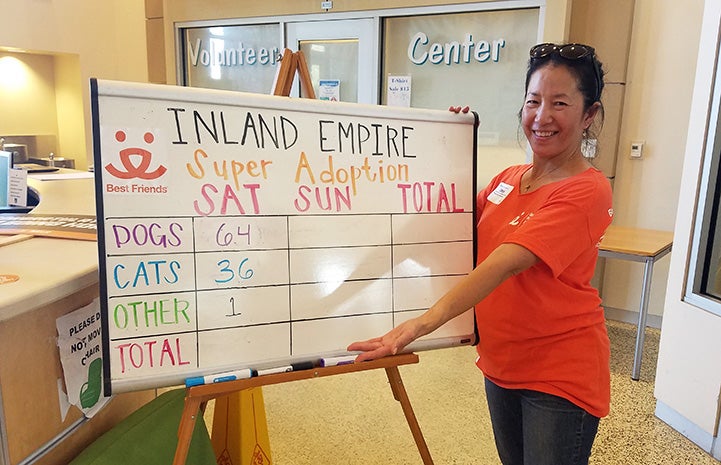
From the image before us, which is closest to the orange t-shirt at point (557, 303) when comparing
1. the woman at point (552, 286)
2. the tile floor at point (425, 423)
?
the woman at point (552, 286)

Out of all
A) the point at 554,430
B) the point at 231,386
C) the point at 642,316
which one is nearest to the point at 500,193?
the point at 554,430

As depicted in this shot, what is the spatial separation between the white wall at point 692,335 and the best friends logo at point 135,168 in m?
2.13

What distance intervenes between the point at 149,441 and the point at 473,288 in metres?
0.96

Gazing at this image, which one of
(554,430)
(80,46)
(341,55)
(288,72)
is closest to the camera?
(554,430)

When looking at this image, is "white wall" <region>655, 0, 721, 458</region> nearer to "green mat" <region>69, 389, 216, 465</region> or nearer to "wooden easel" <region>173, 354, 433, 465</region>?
"wooden easel" <region>173, 354, 433, 465</region>

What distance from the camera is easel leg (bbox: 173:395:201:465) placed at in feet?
3.75

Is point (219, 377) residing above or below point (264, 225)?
below

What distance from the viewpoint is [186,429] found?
1147 mm

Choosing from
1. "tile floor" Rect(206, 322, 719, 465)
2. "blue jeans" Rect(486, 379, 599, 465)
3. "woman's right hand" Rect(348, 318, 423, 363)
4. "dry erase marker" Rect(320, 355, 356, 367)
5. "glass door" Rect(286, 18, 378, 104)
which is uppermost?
"glass door" Rect(286, 18, 378, 104)

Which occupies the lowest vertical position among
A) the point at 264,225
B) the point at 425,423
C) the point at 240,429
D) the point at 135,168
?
the point at 425,423

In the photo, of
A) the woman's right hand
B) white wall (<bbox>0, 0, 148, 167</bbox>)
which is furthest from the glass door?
the woman's right hand

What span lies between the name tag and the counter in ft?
3.22

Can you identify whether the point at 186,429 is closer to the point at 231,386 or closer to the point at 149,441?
the point at 231,386

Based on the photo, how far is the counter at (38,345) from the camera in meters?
1.12
